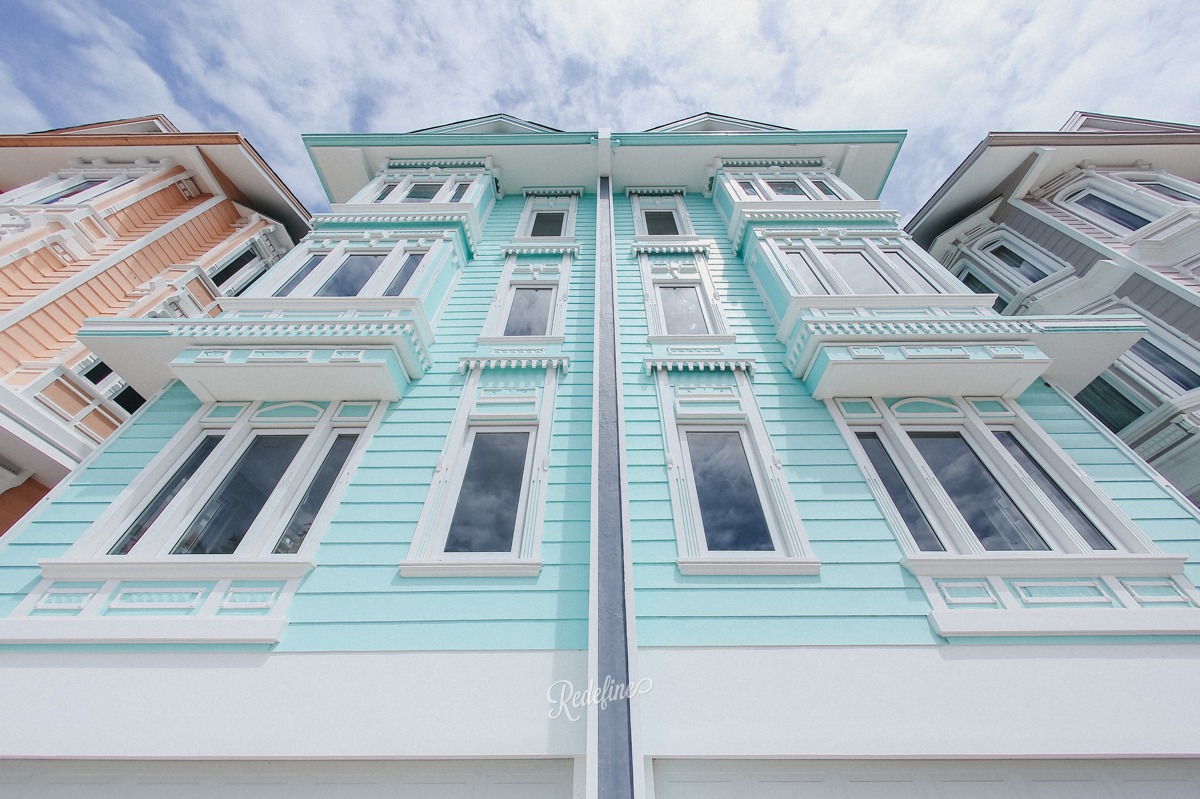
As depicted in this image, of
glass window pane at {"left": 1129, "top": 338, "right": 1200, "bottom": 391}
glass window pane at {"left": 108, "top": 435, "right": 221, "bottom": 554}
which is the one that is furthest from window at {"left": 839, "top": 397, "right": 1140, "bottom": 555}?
glass window pane at {"left": 108, "top": 435, "right": 221, "bottom": 554}

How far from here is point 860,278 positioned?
8586 millimetres

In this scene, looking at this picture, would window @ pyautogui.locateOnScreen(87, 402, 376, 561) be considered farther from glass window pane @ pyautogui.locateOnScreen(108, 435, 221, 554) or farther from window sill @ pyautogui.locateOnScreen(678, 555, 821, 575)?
window sill @ pyautogui.locateOnScreen(678, 555, 821, 575)

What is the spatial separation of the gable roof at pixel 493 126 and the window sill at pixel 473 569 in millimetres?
12175

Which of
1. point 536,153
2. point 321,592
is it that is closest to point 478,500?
point 321,592

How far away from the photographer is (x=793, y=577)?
4949 mm

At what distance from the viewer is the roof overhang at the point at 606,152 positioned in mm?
12406

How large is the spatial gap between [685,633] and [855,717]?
55.2 inches


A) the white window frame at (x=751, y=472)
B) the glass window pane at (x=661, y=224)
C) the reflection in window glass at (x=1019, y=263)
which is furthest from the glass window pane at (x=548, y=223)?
the reflection in window glass at (x=1019, y=263)

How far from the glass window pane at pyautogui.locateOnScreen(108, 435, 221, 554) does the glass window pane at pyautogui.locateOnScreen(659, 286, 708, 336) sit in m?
6.63

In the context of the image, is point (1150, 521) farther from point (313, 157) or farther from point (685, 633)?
point (313, 157)

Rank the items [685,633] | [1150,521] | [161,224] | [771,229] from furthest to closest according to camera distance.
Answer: [161,224]
[771,229]
[1150,521]
[685,633]

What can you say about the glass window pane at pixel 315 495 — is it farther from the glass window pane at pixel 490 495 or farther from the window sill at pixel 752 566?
the window sill at pixel 752 566

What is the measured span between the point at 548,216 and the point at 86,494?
32.5ft

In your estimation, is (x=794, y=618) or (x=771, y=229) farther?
(x=771, y=229)
